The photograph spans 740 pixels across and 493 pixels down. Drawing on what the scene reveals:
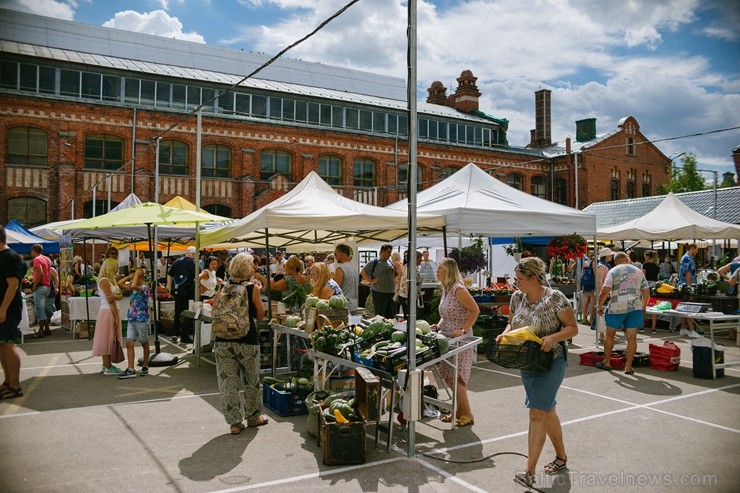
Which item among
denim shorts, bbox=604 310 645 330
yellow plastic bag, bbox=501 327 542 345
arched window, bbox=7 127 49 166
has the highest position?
arched window, bbox=7 127 49 166

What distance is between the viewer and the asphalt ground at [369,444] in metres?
4.59

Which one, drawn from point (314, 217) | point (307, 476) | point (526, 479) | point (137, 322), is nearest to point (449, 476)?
point (526, 479)

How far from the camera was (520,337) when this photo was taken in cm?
435

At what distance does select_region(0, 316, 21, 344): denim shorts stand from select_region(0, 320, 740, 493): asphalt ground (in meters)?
0.80

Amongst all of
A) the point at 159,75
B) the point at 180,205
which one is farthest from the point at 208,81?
the point at 180,205

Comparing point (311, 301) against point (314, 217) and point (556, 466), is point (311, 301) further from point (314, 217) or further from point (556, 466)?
point (556, 466)

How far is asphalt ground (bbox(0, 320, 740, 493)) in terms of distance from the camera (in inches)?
181

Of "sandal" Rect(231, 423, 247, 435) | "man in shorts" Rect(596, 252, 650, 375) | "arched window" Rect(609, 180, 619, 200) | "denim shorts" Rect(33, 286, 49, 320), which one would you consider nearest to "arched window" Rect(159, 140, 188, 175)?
"denim shorts" Rect(33, 286, 49, 320)

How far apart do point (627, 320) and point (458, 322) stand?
3734mm

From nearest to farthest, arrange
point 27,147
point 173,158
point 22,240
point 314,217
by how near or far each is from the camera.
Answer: point 314,217, point 22,240, point 27,147, point 173,158

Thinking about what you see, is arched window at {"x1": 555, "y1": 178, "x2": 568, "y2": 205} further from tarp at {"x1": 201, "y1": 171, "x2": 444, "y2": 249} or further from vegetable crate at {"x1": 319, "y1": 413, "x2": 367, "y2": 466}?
vegetable crate at {"x1": 319, "y1": 413, "x2": 367, "y2": 466}

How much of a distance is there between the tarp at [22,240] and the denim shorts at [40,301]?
124 inches

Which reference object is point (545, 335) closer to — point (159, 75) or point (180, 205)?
point (180, 205)

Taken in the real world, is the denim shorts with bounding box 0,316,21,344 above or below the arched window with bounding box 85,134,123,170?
below
